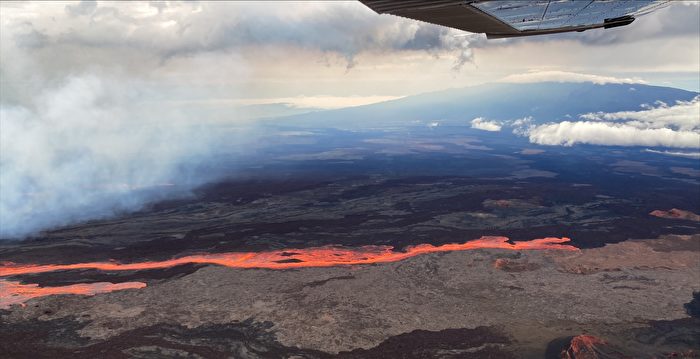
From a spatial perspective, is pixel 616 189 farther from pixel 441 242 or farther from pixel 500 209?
pixel 441 242

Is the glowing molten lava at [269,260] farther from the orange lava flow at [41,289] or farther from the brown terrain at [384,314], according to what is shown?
the brown terrain at [384,314]

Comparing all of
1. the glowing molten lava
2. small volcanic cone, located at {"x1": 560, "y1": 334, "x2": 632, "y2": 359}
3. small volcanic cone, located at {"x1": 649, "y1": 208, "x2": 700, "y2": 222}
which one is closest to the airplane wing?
small volcanic cone, located at {"x1": 560, "y1": 334, "x2": 632, "y2": 359}

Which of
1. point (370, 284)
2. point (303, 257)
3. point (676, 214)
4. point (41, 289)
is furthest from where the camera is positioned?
point (676, 214)

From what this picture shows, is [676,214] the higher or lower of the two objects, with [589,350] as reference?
lower

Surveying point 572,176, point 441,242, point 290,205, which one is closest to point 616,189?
point 572,176

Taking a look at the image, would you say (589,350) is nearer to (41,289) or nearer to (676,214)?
(41,289)

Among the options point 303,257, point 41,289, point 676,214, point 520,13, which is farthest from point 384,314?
point 676,214
